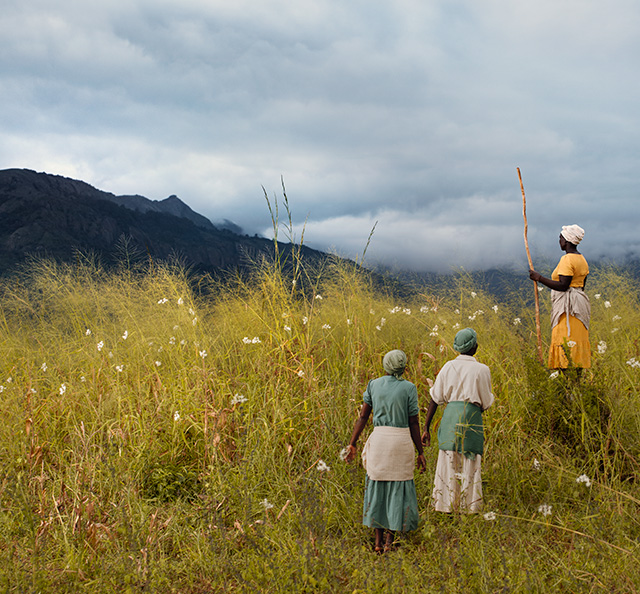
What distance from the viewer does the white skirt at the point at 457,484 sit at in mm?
3021

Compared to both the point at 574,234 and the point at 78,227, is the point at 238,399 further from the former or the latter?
the point at 78,227

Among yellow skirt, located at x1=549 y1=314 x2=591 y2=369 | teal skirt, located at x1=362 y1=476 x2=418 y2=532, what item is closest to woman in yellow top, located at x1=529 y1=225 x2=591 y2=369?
yellow skirt, located at x1=549 y1=314 x2=591 y2=369

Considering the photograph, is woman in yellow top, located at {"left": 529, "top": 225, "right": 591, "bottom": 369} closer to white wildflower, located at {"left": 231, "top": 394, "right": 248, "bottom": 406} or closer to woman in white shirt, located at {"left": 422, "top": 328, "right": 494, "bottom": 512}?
woman in white shirt, located at {"left": 422, "top": 328, "right": 494, "bottom": 512}

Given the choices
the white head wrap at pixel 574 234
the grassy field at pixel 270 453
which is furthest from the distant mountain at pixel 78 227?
the white head wrap at pixel 574 234

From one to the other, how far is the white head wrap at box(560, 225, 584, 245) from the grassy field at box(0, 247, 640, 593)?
3.96 ft

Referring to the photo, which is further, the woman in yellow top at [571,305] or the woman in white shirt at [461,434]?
the woman in yellow top at [571,305]

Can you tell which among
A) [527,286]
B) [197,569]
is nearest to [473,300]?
[527,286]

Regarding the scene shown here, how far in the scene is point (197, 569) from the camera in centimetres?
265

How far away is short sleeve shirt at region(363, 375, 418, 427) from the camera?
291 centimetres

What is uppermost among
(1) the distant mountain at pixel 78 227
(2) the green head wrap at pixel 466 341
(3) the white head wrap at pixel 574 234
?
(1) the distant mountain at pixel 78 227

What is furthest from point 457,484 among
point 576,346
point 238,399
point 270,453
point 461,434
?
point 576,346

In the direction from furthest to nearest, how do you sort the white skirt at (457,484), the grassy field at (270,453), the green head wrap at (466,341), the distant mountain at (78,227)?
the distant mountain at (78,227)
the green head wrap at (466,341)
the white skirt at (457,484)
the grassy field at (270,453)

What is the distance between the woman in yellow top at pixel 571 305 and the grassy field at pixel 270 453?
30 centimetres

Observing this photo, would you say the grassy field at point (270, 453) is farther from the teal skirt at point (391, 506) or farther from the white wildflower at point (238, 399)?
the teal skirt at point (391, 506)
